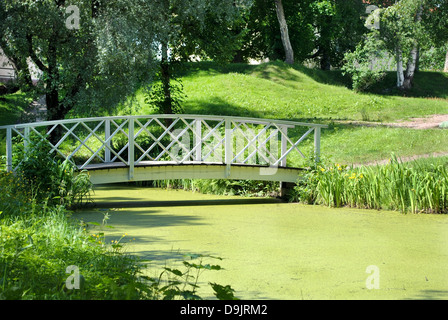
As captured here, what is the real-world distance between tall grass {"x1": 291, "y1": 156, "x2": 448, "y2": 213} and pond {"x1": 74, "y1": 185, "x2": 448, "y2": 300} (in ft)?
1.13

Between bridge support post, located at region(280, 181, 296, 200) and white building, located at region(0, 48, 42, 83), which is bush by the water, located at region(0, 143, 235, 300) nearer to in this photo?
bridge support post, located at region(280, 181, 296, 200)

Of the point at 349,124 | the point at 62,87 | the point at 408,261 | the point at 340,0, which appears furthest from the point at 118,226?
the point at 340,0

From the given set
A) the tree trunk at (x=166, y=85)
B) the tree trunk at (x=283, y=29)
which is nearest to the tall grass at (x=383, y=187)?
the tree trunk at (x=166, y=85)

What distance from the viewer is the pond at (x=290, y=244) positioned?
560cm

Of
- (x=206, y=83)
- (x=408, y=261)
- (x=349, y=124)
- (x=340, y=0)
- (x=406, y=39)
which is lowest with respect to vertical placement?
(x=408, y=261)

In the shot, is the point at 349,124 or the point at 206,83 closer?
the point at 349,124

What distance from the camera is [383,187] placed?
1098 centimetres

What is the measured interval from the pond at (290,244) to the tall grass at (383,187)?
35 centimetres

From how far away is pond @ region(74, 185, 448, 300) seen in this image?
5.60 m

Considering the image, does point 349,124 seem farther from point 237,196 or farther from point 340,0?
point 340,0

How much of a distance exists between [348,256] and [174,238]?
7.72ft

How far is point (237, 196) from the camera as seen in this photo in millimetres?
13312

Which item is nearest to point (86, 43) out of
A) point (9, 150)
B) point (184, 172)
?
point (184, 172)

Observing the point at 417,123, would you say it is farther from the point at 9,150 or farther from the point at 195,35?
the point at 9,150
